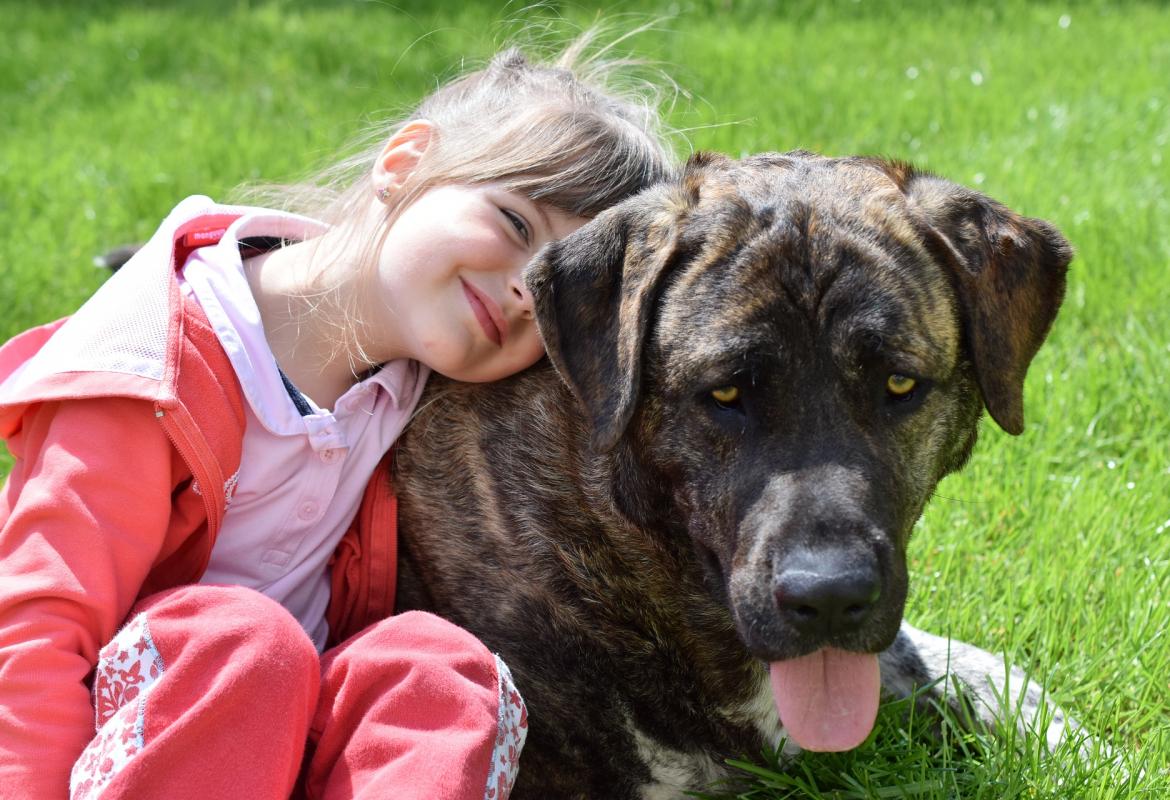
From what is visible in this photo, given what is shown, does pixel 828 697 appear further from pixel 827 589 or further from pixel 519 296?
pixel 519 296

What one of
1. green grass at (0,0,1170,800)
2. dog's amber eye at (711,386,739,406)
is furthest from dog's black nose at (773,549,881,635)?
green grass at (0,0,1170,800)

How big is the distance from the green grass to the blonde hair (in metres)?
1.34

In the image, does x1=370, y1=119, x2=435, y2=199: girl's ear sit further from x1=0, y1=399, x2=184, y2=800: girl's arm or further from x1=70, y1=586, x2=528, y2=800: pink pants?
x1=70, y1=586, x2=528, y2=800: pink pants

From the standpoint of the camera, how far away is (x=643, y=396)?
293cm

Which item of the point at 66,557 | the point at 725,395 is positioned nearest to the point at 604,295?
the point at 725,395

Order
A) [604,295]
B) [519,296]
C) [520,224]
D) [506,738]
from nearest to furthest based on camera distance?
[506,738]
[604,295]
[519,296]
[520,224]

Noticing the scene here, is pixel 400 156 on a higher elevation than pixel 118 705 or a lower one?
higher

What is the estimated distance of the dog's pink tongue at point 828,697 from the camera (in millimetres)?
2799

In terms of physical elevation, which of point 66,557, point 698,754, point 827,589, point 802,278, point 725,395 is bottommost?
point 698,754

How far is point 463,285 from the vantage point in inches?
132

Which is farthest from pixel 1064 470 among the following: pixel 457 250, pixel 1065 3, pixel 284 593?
pixel 1065 3

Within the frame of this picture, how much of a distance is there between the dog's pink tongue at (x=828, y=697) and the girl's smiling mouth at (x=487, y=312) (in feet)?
3.67

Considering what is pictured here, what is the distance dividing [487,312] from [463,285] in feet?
0.33

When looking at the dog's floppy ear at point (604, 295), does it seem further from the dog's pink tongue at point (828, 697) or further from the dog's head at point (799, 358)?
the dog's pink tongue at point (828, 697)
